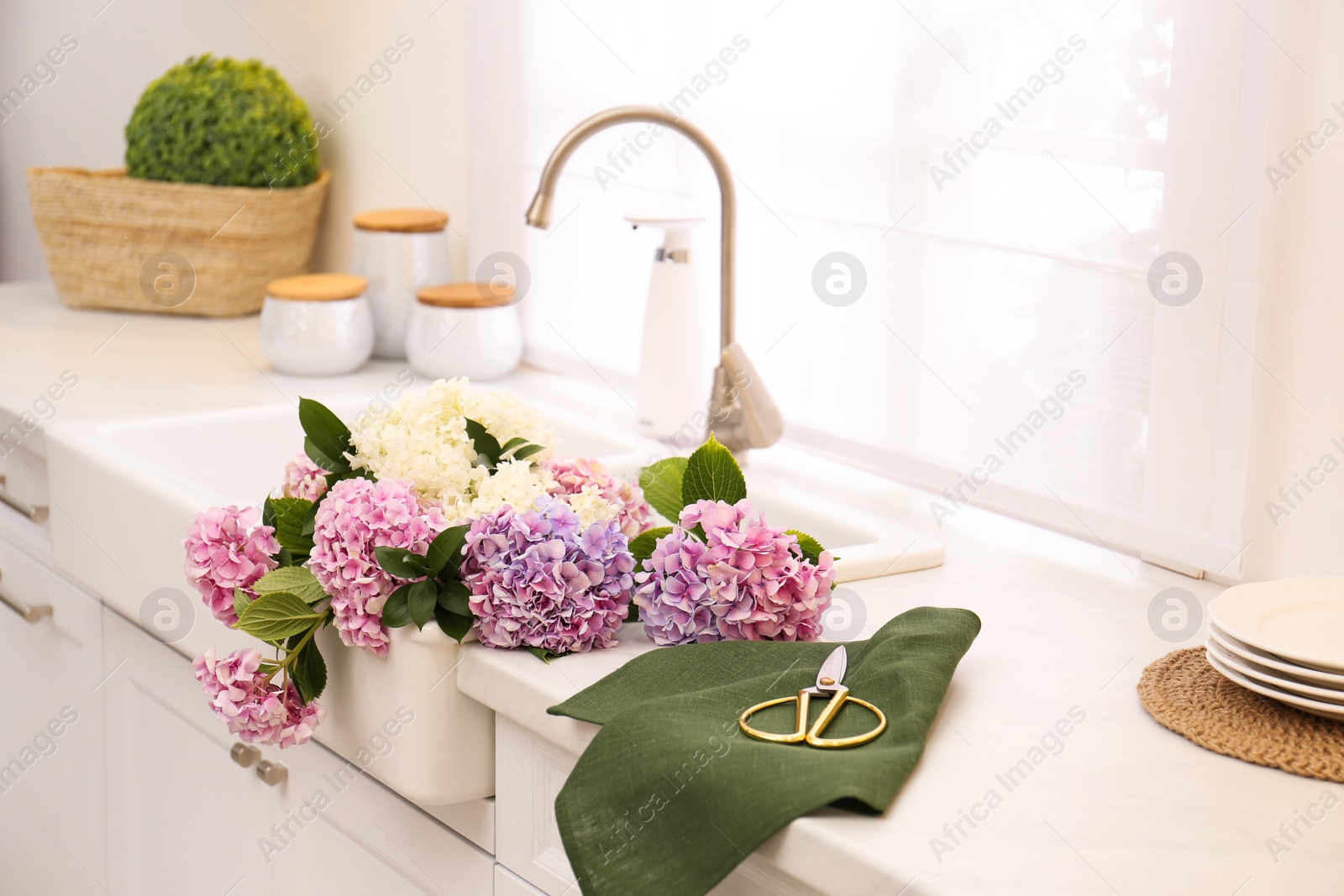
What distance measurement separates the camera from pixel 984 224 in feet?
4.32

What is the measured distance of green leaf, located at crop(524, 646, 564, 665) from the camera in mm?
921

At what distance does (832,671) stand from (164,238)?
1675 millimetres

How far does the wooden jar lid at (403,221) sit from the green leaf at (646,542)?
1.13 m

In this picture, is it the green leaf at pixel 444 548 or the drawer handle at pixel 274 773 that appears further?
the drawer handle at pixel 274 773

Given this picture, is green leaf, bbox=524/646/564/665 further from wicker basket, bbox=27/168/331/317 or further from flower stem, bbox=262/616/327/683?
wicker basket, bbox=27/168/331/317

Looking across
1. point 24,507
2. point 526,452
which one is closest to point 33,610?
point 24,507

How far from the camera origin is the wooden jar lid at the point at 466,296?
6.05 feet

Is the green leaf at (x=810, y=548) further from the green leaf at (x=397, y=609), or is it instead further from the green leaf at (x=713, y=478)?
the green leaf at (x=397, y=609)

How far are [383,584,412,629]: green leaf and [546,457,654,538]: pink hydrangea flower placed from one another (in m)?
0.15

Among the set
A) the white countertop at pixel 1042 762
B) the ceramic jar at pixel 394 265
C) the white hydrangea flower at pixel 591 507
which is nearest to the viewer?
the white countertop at pixel 1042 762

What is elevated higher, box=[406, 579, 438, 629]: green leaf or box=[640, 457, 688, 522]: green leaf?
box=[640, 457, 688, 522]: green leaf

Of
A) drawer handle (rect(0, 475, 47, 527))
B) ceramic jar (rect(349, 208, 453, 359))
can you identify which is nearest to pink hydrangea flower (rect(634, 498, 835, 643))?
drawer handle (rect(0, 475, 47, 527))

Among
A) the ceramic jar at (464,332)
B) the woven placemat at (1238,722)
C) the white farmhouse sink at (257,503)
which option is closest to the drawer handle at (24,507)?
the white farmhouse sink at (257,503)

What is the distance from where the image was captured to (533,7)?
187 centimetres
